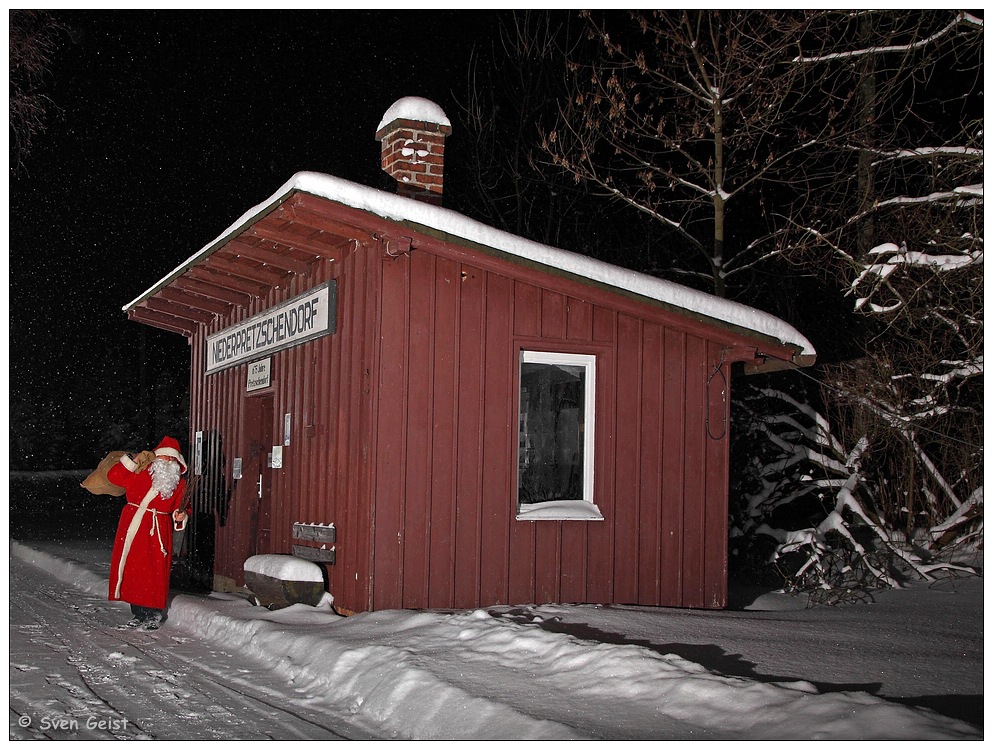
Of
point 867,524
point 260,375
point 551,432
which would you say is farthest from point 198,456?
point 867,524

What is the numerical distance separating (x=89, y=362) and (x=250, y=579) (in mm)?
46343

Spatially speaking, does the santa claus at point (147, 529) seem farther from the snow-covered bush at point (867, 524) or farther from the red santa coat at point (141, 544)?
the snow-covered bush at point (867, 524)

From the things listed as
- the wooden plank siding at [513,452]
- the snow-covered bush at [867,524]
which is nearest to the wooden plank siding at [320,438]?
the wooden plank siding at [513,452]

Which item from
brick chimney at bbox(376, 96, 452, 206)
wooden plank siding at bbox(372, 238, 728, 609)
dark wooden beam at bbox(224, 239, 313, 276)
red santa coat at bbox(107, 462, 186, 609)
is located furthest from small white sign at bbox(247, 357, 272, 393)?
wooden plank siding at bbox(372, 238, 728, 609)

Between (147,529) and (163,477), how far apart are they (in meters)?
0.48

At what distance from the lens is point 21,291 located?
53438 mm

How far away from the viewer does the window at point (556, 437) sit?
8.91m

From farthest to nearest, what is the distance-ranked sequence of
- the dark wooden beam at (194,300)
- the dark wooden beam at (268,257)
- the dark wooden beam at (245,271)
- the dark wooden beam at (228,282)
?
the dark wooden beam at (194,300) < the dark wooden beam at (228,282) < the dark wooden beam at (245,271) < the dark wooden beam at (268,257)

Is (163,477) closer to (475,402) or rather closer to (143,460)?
(143,460)

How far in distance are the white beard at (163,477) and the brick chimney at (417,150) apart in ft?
11.0

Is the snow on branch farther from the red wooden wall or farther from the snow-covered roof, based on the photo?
the red wooden wall

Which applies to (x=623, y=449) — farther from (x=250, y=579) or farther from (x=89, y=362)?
(x=89, y=362)

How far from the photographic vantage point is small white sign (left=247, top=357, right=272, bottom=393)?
1081 centimetres

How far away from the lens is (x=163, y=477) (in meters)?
9.04
